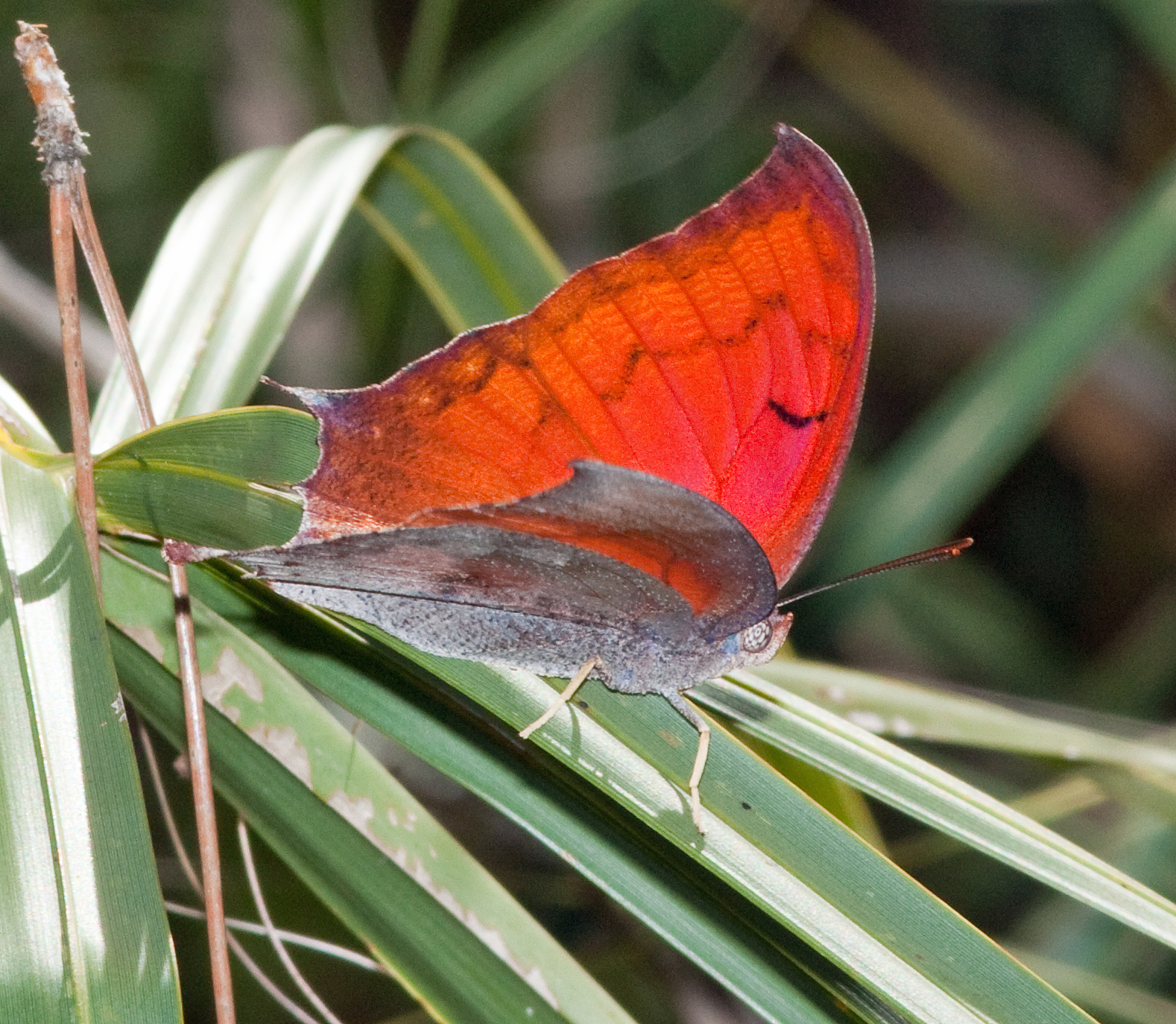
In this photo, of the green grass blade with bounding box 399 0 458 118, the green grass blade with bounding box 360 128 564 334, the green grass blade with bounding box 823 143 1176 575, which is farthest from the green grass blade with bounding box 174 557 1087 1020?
the green grass blade with bounding box 399 0 458 118

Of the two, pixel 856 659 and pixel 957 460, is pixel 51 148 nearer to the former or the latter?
pixel 957 460

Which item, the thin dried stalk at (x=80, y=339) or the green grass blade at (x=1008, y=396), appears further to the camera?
the green grass blade at (x=1008, y=396)

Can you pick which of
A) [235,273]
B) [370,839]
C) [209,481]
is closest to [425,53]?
[235,273]

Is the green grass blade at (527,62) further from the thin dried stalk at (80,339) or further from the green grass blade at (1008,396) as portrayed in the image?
the thin dried stalk at (80,339)

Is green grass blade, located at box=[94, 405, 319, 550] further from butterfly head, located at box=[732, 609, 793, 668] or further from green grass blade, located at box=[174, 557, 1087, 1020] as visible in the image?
butterfly head, located at box=[732, 609, 793, 668]

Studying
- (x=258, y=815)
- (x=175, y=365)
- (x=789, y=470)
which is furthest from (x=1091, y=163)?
(x=258, y=815)

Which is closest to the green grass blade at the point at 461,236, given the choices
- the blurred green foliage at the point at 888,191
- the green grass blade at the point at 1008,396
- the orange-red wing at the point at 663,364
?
the orange-red wing at the point at 663,364
